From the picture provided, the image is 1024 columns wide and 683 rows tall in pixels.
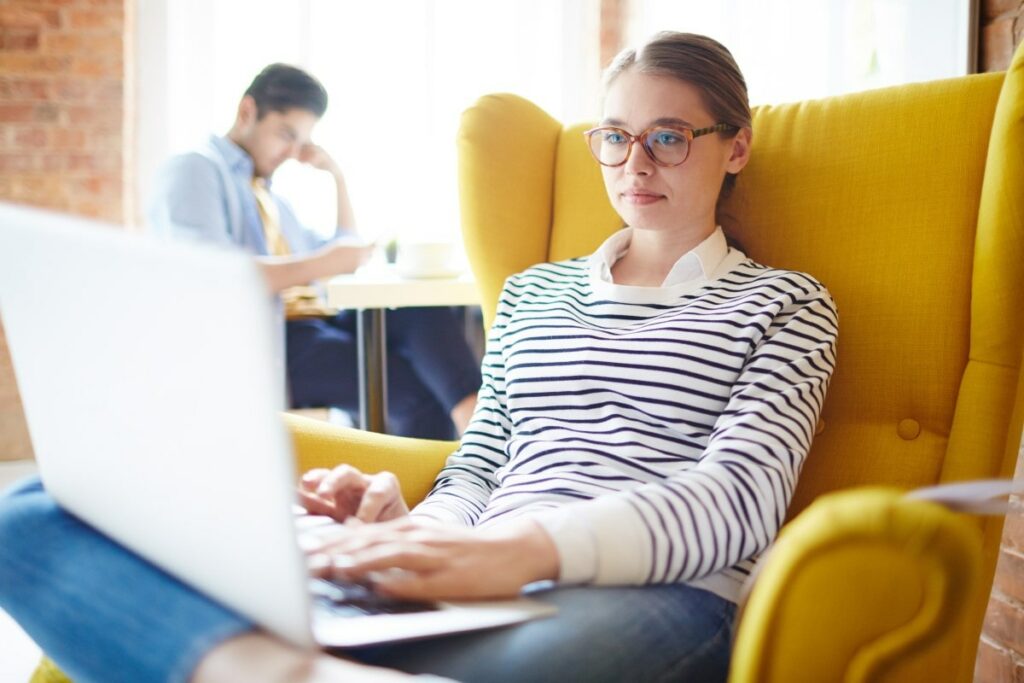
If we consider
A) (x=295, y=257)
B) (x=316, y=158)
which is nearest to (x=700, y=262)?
(x=295, y=257)

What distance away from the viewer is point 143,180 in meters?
3.25

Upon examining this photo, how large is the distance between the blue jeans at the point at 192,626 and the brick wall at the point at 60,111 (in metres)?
2.55

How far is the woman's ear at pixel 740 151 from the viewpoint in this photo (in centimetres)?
116

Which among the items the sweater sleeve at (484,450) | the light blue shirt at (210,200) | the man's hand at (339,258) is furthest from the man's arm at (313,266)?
the light blue shirt at (210,200)

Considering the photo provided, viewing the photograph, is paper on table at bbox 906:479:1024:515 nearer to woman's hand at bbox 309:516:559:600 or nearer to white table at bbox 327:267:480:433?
woman's hand at bbox 309:516:559:600

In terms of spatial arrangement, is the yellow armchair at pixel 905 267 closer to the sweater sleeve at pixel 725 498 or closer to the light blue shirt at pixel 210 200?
the sweater sleeve at pixel 725 498

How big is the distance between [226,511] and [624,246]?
78cm

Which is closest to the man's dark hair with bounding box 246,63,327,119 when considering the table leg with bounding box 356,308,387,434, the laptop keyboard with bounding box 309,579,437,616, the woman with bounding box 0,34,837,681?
the table leg with bounding box 356,308,387,434

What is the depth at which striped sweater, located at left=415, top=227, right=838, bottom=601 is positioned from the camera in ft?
2.63

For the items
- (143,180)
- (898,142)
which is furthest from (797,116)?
(143,180)

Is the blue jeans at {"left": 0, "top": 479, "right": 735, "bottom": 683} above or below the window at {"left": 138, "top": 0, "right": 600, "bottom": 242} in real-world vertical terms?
below

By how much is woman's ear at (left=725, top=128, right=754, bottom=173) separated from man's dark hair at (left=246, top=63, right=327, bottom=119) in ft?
5.55

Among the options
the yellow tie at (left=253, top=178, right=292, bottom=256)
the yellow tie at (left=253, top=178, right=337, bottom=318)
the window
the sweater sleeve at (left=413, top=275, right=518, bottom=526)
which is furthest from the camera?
the window

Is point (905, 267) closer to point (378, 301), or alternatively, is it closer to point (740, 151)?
point (740, 151)
